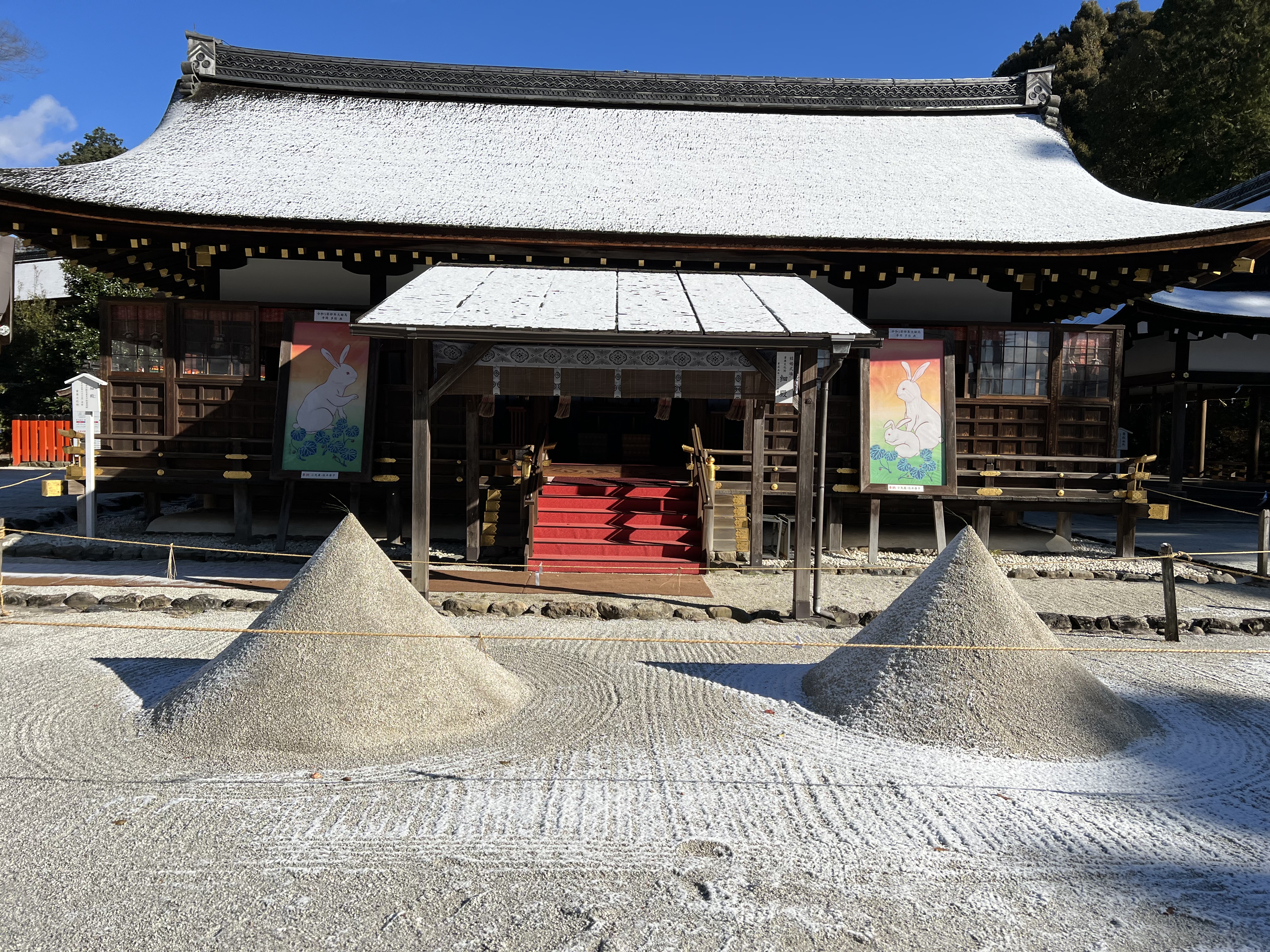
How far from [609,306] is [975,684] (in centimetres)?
479

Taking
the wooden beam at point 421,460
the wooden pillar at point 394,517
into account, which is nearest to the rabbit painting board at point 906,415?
the wooden beam at point 421,460

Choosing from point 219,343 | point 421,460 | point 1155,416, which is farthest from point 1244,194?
point 219,343

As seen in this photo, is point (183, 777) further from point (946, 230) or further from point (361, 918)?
point (946, 230)

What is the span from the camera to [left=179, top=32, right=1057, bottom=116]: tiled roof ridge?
1366 centimetres

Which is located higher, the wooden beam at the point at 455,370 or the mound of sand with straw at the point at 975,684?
the wooden beam at the point at 455,370

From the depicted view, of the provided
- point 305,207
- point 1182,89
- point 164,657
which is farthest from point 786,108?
point 1182,89

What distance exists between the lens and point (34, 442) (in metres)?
22.3

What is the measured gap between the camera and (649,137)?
13.1 meters

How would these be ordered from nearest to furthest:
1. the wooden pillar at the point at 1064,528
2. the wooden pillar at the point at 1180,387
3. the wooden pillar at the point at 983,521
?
the wooden pillar at the point at 983,521 < the wooden pillar at the point at 1064,528 < the wooden pillar at the point at 1180,387

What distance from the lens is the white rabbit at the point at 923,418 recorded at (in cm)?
1005

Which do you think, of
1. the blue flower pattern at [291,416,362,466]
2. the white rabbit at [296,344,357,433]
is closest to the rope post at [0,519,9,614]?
the blue flower pattern at [291,416,362,466]

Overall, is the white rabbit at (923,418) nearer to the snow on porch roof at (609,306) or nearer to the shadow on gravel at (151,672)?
the snow on porch roof at (609,306)

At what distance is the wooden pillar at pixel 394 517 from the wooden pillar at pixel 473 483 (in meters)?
1.26

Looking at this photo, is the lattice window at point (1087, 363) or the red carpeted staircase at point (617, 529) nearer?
the red carpeted staircase at point (617, 529)
